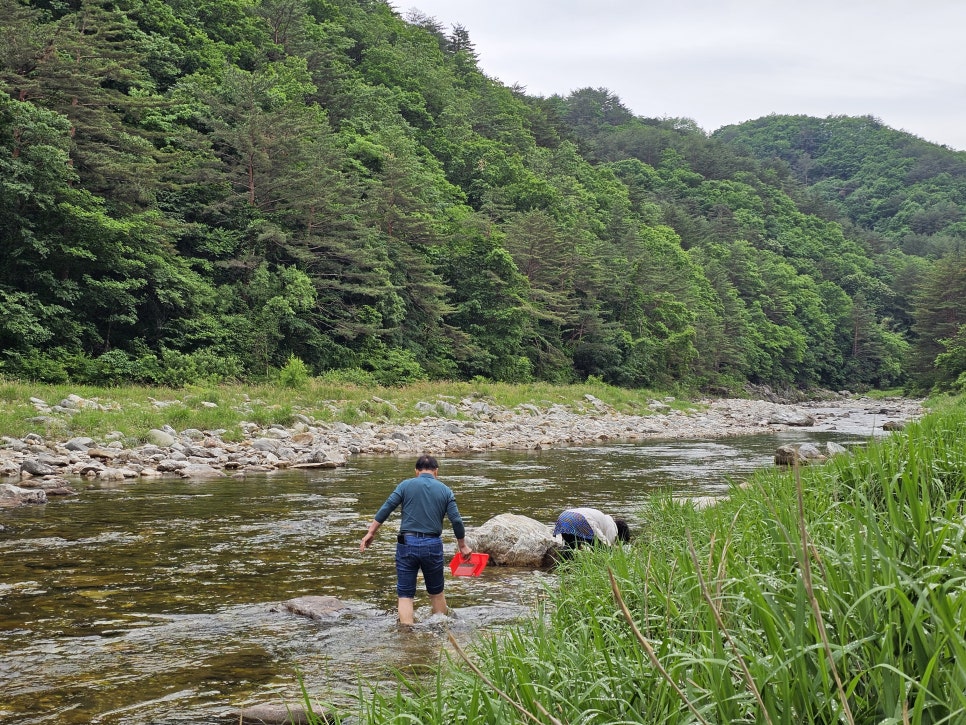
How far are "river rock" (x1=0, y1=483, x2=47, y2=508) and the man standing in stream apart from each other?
685 cm

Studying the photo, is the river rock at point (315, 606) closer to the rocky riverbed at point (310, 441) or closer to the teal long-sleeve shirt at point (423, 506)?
the teal long-sleeve shirt at point (423, 506)

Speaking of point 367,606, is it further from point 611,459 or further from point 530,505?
point 611,459

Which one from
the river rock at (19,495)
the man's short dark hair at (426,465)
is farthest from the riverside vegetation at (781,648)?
the river rock at (19,495)

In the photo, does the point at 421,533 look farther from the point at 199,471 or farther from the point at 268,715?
the point at 199,471

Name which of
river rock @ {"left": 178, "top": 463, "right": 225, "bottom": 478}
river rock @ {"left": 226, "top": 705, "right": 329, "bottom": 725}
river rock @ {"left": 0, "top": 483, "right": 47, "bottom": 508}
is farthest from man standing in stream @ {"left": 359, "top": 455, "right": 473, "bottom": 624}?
river rock @ {"left": 178, "top": 463, "right": 225, "bottom": 478}

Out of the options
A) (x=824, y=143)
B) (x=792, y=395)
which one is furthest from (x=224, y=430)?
(x=824, y=143)

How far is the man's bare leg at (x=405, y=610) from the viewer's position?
625 cm

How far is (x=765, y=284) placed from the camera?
83.9m

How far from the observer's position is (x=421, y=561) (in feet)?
21.8

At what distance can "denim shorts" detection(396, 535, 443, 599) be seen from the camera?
21.6 feet

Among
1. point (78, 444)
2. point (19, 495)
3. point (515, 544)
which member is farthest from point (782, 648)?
point (78, 444)

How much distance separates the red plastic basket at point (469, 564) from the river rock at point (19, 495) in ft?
23.4

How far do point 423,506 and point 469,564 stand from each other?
1184 millimetres

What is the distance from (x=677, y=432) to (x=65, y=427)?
23.0 metres
